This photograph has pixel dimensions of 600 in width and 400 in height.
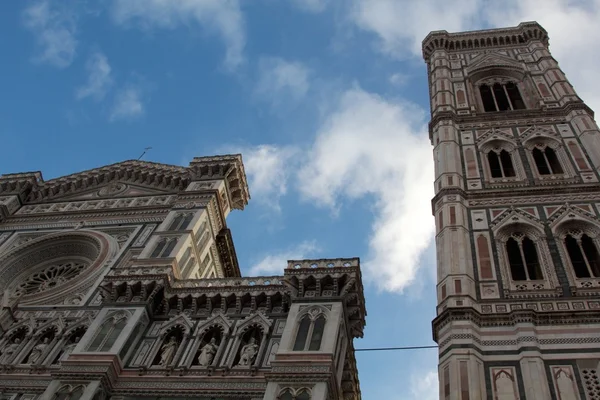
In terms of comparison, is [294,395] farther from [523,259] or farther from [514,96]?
[514,96]

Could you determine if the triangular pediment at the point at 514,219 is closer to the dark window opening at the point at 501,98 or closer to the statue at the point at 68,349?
the dark window opening at the point at 501,98

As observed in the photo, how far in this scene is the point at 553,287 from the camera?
16.5 meters

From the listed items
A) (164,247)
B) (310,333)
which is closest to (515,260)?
(310,333)

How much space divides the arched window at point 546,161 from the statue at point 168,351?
12.5m

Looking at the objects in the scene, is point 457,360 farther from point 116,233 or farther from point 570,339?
point 116,233

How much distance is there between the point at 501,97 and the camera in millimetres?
29109

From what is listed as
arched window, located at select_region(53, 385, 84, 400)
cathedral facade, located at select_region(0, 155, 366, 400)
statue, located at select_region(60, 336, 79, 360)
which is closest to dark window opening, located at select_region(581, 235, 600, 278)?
cathedral facade, located at select_region(0, 155, 366, 400)

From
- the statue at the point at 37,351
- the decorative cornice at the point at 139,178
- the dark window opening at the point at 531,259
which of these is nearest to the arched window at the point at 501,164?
the dark window opening at the point at 531,259

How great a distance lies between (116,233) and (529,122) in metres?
14.9

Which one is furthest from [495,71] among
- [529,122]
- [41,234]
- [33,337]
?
[33,337]

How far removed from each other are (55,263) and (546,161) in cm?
1595

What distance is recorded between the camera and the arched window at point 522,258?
17.4 metres

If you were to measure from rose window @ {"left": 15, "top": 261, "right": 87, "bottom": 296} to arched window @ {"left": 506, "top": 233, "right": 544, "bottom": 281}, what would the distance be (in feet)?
41.4

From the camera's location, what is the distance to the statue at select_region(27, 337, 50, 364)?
56.6 feet
